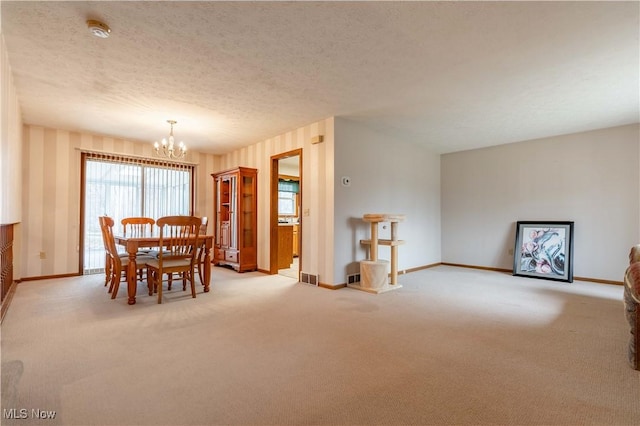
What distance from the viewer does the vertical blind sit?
18.2 feet

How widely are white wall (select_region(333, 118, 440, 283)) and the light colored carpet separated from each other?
117cm

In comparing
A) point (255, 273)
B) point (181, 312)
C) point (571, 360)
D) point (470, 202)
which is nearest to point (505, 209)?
point (470, 202)

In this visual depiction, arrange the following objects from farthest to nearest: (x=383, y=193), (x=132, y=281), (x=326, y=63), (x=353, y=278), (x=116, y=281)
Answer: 1. (x=383, y=193)
2. (x=353, y=278)
3. (x=116, y=281)
4. (x=132, y=281)
5. (x=326, y=63)

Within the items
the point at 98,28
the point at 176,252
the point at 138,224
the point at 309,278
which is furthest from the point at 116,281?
the point at 98,28

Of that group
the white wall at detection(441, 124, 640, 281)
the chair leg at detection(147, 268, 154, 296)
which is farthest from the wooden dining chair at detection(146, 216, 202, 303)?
the white wall at detection(441, 124, 640, 281)

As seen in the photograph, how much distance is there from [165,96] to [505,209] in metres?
6.17

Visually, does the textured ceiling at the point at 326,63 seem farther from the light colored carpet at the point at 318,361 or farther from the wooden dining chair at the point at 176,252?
the light colored carpet at the point at 318,361

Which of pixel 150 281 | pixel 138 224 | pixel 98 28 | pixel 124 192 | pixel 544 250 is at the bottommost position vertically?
pixel 150 281

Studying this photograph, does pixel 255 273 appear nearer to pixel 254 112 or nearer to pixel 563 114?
pixel 254 112

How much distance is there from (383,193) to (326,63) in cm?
285

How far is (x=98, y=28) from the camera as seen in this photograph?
2.34 m

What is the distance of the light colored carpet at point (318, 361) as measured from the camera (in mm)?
1624

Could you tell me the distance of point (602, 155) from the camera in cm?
506

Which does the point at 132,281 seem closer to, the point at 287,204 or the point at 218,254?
the point at 218,254
